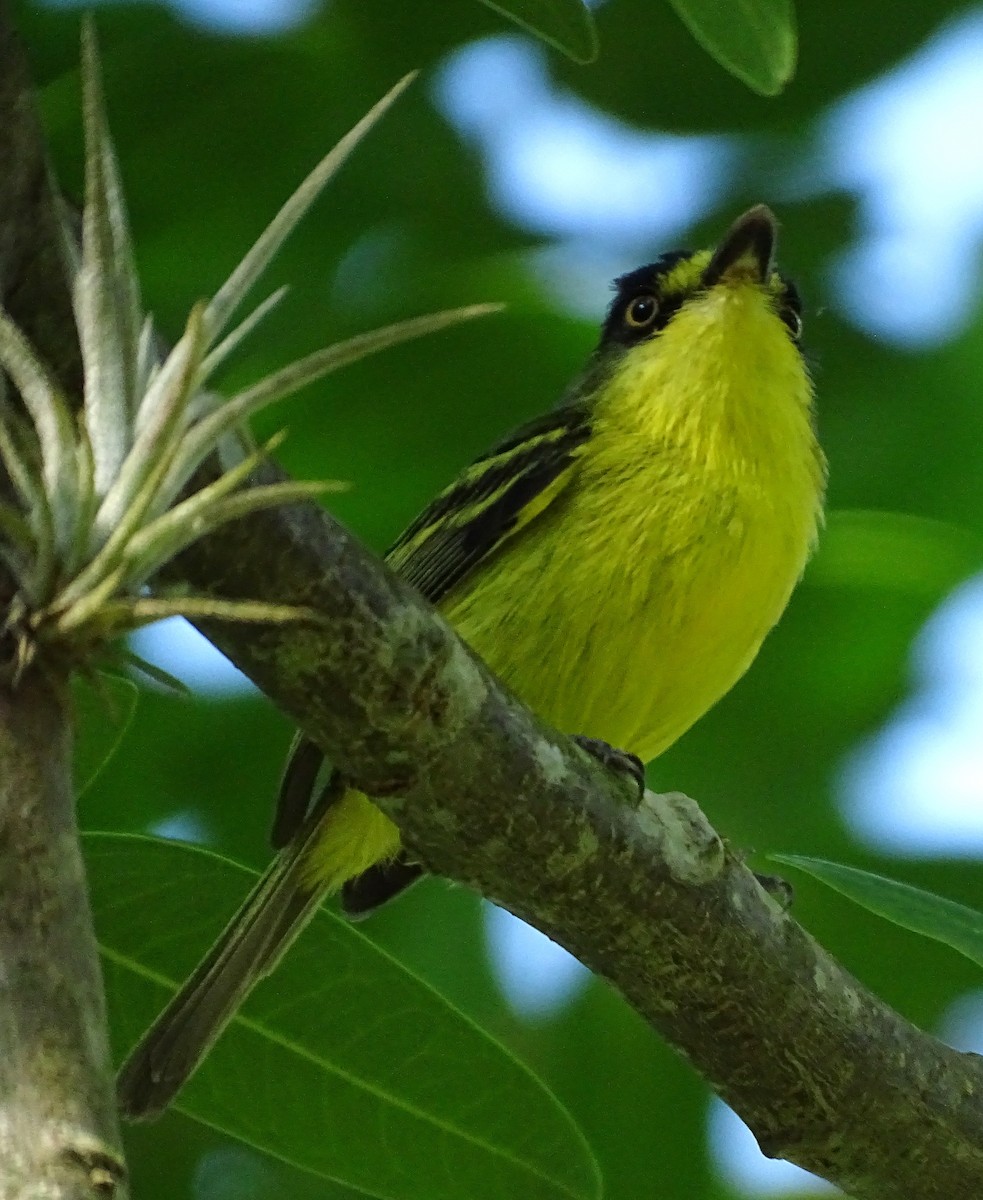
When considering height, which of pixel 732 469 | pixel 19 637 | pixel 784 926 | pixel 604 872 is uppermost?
pixel 732 469

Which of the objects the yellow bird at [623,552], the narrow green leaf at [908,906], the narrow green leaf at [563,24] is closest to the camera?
the narrow green leaf at [563,24]

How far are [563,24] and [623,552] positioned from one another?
113 centimetres

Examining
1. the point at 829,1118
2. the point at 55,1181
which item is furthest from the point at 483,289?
the point at 55,1181

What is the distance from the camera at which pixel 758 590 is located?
2.99 meters

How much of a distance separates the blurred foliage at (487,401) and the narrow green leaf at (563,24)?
2.53ft

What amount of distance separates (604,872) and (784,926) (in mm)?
371

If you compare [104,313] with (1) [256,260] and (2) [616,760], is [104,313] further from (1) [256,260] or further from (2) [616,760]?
(2) [616,760]

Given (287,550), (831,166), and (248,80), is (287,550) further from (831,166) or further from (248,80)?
(831,166)

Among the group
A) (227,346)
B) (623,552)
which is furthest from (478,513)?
(227,346)

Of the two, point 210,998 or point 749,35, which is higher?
point 749,35

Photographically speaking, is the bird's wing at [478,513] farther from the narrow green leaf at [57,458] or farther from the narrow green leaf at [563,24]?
the narrow green leaf at [57,458]

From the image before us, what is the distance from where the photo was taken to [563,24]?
78.0 inches

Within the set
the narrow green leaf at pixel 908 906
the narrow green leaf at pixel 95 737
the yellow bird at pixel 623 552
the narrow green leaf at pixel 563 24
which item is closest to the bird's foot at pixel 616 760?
the narrow green leaf at pixel 908 906

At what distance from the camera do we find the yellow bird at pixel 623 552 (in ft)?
9.47
